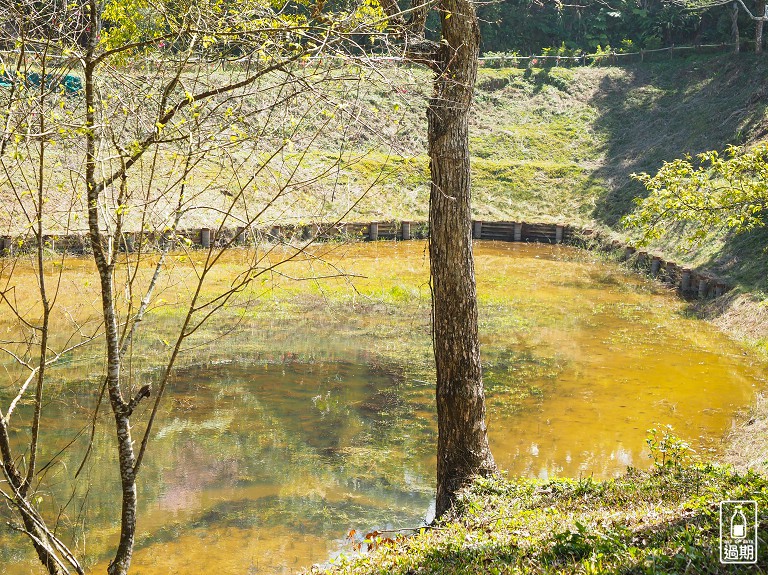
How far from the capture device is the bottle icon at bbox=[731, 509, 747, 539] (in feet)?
13.7

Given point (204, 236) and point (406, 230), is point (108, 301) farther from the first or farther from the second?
point (406, 230)

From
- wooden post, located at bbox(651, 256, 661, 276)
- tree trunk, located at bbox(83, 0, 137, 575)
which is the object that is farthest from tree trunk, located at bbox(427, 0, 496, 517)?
wooden post, located at bbox(651, 256, 661, 276)

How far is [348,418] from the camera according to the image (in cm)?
1071

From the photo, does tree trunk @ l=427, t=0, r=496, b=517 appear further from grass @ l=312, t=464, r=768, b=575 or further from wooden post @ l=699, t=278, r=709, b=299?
wooden post @ l=699, t=278, r=709, b=299

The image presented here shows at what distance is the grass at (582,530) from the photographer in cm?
421

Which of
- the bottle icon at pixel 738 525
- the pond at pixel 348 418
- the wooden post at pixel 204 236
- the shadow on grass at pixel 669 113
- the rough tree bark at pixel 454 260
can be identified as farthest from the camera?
the shadow on grass at pixel 669 113

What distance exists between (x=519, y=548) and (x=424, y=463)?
4.59 m

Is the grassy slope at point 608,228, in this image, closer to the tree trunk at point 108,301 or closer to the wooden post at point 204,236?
the tree trunk at point 108,301

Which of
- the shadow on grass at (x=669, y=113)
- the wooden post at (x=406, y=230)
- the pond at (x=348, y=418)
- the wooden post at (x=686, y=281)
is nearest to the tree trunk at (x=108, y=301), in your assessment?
the pond at (x=348, y=418)

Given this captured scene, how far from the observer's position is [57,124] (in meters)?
4.29

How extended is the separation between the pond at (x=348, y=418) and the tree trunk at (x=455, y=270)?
3.65 ft

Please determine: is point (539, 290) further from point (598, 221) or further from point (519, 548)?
point (519, 548)

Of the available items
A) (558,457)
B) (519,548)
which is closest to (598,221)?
(558,457)

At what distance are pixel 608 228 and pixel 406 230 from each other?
6923mm
